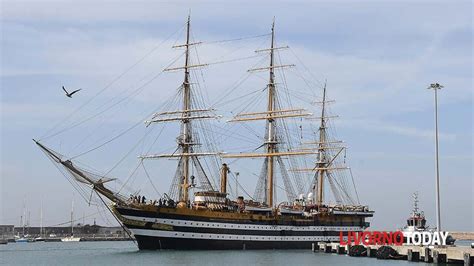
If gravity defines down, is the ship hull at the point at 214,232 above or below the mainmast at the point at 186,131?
below

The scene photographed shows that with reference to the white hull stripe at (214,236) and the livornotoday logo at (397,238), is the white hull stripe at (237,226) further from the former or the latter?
the livornotoday logo at (397,238)

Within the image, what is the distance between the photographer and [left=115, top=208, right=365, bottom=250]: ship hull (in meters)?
72.2

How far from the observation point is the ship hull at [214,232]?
237ft

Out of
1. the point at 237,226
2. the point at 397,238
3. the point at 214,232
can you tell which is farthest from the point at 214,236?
the point at 397,238

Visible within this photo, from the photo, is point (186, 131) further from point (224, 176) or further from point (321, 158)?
point (321, 158)

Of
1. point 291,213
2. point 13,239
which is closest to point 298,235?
point 291,213

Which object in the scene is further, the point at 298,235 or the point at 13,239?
the point at 13,239

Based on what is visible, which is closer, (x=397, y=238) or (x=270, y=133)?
(x=397, y=238)

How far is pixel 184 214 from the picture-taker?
244ft

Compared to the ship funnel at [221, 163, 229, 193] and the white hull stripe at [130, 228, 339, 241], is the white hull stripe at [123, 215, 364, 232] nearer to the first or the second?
the white hull stripe at [130, 228, 339, 241]

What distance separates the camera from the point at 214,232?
255 feet

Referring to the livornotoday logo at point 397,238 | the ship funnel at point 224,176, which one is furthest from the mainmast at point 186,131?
the livornotoday logo at point 397,238

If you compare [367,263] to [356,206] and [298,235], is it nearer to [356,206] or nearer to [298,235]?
[298,235]

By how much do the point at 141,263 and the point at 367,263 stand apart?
20.1m
